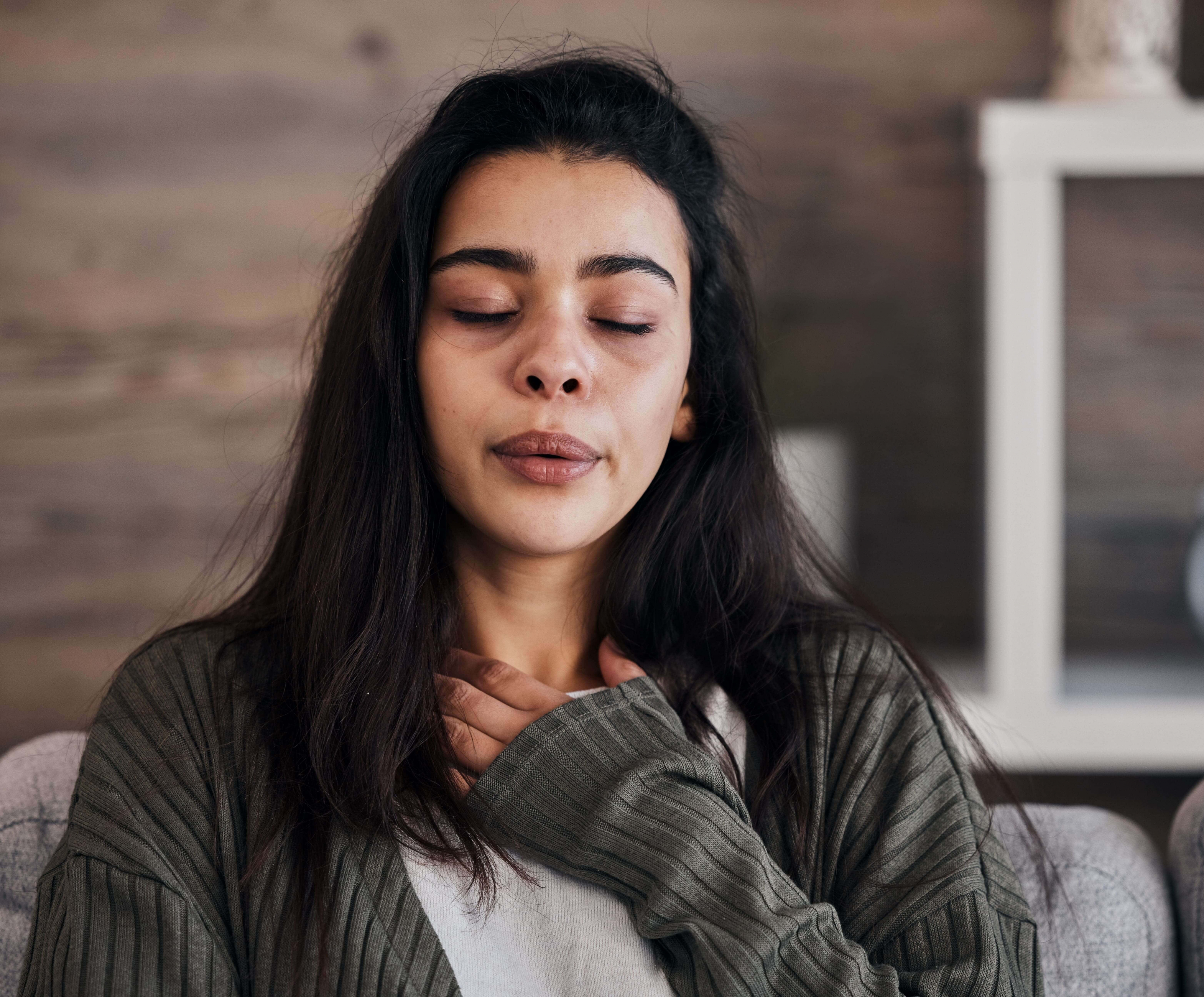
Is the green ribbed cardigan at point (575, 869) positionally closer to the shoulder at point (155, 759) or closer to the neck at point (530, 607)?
the shoulder at point (155, 759)

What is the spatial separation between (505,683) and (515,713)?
0.03 meters

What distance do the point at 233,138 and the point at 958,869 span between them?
1.52 meters

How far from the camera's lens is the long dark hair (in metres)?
0.88

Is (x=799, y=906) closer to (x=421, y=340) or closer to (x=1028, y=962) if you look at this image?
(x=1028, y=962)

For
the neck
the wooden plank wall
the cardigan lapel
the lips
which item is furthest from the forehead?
the wooden plank wall

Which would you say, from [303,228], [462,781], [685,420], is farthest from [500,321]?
[303,228]

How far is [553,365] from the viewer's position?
0.87m

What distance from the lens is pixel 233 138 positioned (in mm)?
1822

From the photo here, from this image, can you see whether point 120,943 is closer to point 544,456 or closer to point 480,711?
point 480,711

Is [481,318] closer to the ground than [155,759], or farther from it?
farther from it

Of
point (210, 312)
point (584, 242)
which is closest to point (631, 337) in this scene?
point (584, 242)

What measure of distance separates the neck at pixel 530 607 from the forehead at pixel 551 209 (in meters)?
0.25

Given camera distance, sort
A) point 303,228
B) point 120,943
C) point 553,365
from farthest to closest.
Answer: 1. point 303,228
2. point 553,365
3. point 120,943

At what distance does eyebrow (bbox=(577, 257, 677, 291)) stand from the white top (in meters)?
0.46
